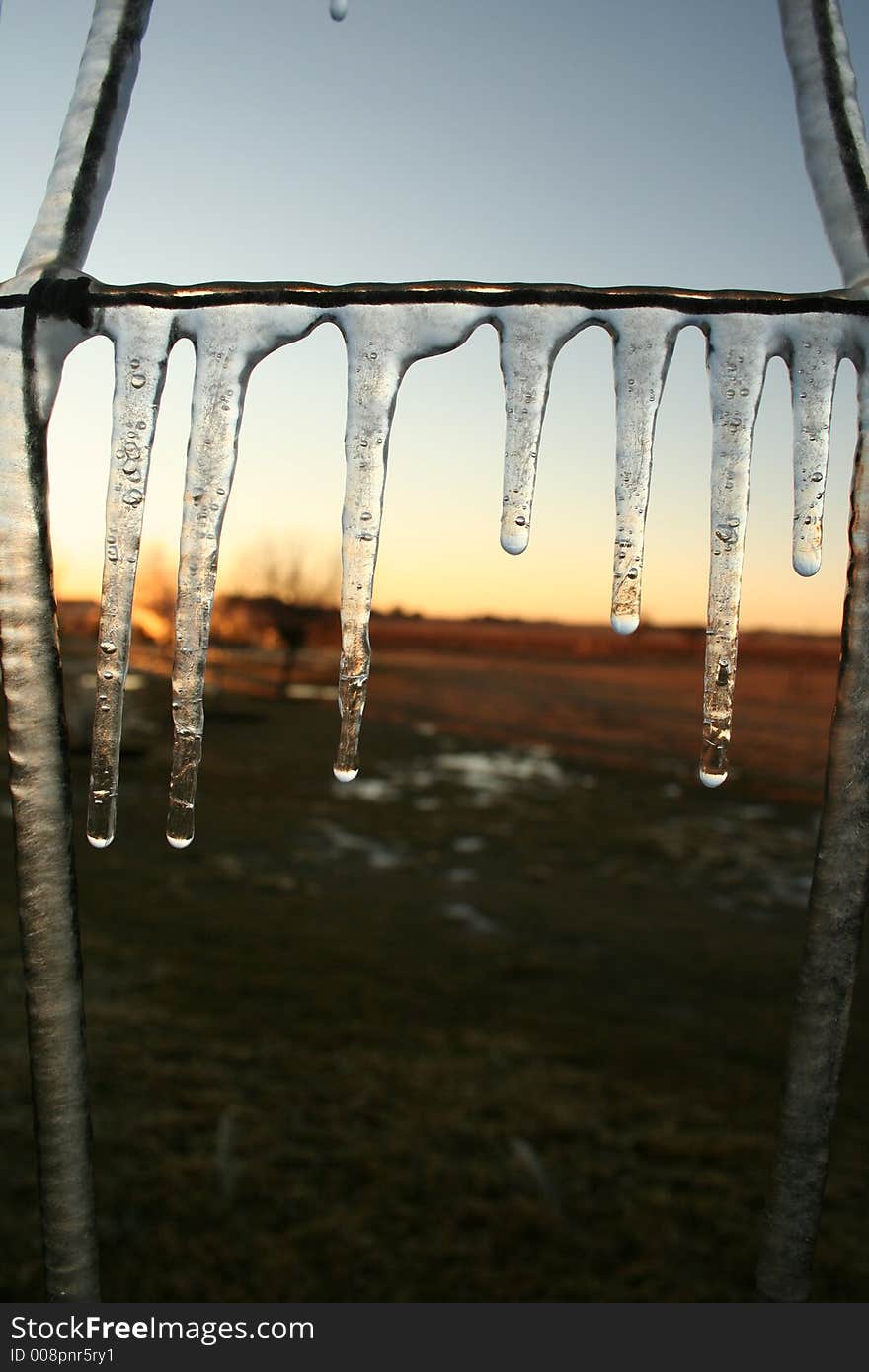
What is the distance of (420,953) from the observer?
12742 millimetres

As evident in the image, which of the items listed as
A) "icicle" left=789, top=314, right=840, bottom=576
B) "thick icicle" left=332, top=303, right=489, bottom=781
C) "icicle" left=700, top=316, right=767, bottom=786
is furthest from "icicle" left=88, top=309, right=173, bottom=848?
"icicle" left=789, top=314, right=840, bottom=576

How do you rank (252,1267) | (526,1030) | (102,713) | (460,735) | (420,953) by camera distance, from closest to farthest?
1. (102,713)
2. (252,1267)
3. (526,1030)
4. (420,953)
5. (460,735)

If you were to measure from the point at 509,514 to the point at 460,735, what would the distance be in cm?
3643

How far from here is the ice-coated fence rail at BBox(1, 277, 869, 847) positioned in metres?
1.40

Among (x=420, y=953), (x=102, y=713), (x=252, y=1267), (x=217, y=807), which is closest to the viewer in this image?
(x=102, y=713)

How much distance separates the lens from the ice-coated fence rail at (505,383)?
140 centimetres

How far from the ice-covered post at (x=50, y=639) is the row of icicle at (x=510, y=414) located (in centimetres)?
12

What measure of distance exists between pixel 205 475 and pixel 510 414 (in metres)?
0.48

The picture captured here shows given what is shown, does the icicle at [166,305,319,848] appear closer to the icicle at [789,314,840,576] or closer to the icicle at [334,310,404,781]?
the icicle at [334,310,404,781]

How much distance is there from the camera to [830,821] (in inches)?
57.1

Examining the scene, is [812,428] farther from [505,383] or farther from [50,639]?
[50,639]

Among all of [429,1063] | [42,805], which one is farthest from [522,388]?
[429,1063]

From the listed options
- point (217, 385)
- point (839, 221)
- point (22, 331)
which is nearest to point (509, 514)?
point (217, 385)
